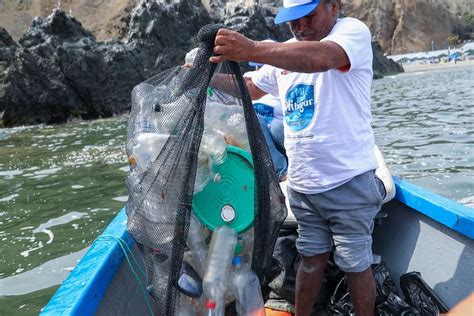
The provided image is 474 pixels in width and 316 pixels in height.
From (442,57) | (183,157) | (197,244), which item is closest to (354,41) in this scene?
(183,157)

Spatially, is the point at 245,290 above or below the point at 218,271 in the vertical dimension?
below

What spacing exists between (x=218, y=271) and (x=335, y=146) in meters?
0.79

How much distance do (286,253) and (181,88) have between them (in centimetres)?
123

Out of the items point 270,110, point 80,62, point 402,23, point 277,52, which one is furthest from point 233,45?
point 402,23

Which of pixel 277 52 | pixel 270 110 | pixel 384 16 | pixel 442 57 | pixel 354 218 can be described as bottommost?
pixel 442 57

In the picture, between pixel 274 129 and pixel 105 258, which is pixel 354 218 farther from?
pixel 274 129

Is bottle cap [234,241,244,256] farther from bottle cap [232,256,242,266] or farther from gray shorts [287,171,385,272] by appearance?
gray shorts [287,171,385,272]

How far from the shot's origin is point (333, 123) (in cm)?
229

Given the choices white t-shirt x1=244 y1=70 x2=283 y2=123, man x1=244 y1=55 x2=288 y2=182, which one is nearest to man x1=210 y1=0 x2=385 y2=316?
man x1=244 y1=55 x2=288 y2=182

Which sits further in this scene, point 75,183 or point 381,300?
point 75,183

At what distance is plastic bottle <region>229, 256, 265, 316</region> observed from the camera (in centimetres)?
225

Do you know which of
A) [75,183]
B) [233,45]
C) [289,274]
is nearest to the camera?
[233,45]

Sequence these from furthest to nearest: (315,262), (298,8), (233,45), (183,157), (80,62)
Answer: (80,62) < (315,262) < (298,8) < (183,157) < (233,45)

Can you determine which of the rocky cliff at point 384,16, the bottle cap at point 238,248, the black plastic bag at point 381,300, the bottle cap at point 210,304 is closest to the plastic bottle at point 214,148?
the bottle cap at point 238,248
